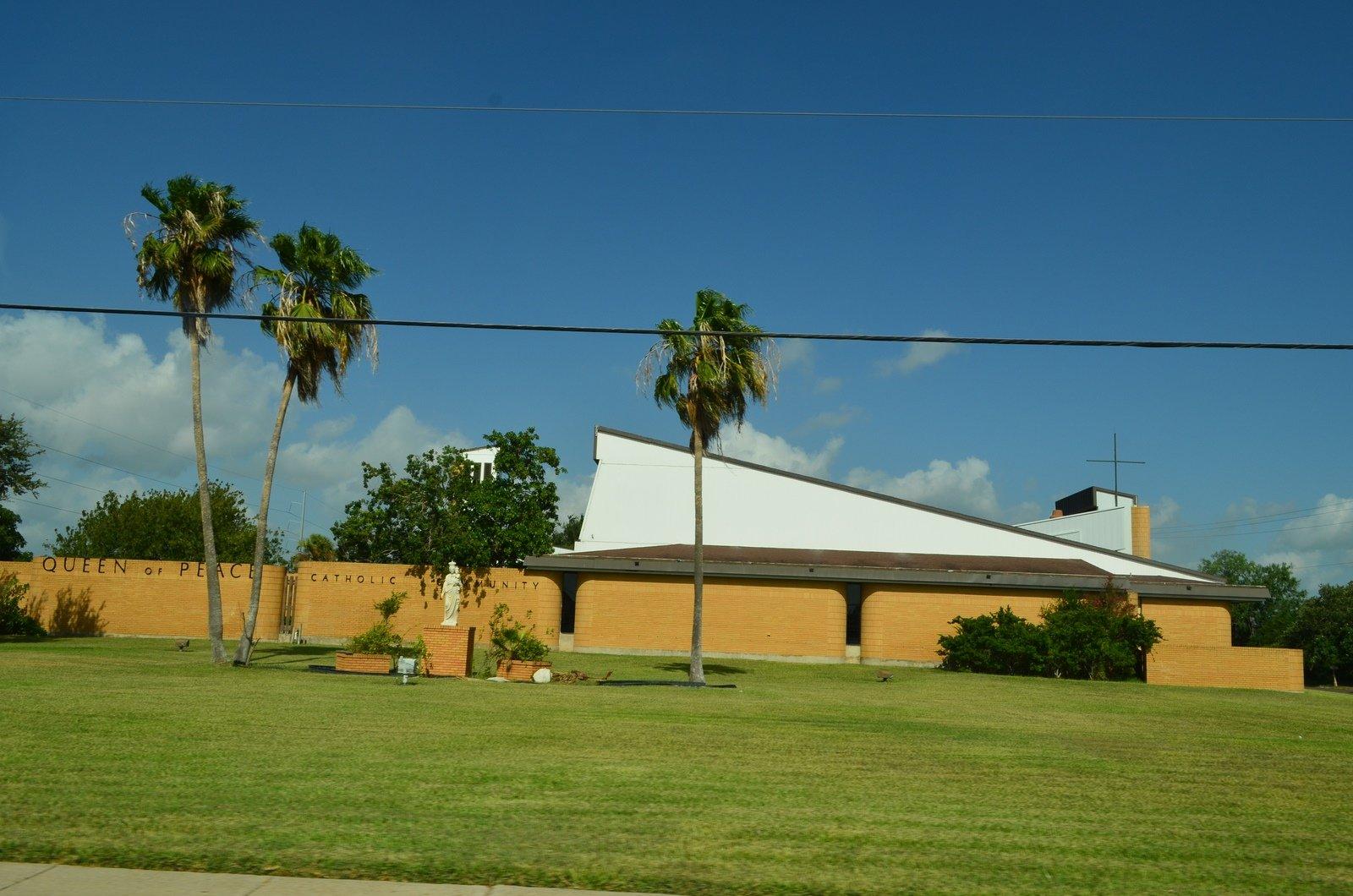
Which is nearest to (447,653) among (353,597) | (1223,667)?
(353,597)

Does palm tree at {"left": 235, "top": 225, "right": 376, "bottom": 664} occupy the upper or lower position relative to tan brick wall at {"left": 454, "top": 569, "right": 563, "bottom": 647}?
upper

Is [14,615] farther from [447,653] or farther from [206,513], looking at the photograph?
[447,653]

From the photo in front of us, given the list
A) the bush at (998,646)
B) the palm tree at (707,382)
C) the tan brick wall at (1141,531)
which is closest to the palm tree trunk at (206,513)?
the palm tree at (707,382)

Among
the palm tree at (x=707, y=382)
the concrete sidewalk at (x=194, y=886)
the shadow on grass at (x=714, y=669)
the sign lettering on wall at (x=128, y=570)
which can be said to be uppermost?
the palm tree at (x=707, y=382)

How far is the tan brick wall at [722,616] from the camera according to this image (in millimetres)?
38906

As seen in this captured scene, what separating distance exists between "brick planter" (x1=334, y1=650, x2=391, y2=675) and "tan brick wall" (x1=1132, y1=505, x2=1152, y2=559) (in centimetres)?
4138

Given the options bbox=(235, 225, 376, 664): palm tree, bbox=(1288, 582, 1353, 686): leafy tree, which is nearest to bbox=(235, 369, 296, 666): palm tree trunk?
bbox=(235, 225, 376, 664): palm tree

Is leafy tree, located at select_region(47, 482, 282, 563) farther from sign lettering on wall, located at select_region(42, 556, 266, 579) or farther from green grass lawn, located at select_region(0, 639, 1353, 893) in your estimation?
green grass lawn, located at select_region(0, 639, 1353, 893)

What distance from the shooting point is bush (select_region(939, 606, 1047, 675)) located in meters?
34.7

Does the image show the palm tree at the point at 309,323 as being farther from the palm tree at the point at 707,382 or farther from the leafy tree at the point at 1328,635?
the leafy tree at the point at 1328,635

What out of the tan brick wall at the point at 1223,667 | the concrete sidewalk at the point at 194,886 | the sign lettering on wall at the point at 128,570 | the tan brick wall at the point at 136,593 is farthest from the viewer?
the sign lettering on wall at the point at 128,570

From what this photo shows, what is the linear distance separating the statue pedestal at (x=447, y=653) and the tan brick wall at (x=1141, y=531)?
39.8 meters

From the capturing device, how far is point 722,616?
39.1 m

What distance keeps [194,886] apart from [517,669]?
1887 cm
